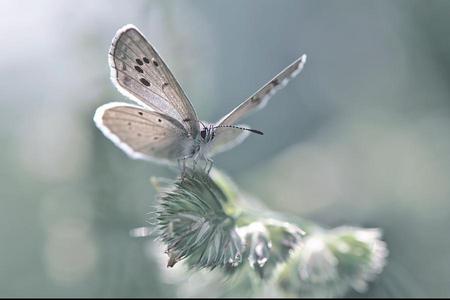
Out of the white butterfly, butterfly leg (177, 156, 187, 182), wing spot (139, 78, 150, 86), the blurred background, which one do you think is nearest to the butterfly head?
the white butterfly

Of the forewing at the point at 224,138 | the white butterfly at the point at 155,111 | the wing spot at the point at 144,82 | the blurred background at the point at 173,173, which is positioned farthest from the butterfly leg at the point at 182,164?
the blurred background at the point at 173,173

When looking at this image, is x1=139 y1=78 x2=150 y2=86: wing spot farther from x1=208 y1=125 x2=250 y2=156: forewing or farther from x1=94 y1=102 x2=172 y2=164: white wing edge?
x1=208 y1=125 x2=250 y2=156: forewing

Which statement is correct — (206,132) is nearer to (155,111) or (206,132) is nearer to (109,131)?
(155,111)

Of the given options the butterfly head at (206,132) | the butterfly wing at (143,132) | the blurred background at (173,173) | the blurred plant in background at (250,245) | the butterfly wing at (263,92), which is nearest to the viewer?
the blurred plant in background at (250,245)

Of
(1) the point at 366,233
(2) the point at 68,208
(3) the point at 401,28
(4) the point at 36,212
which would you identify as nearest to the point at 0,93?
(4) the point at 36,212

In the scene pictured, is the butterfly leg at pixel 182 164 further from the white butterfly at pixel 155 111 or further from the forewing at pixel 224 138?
the forewing at pixel 224 138

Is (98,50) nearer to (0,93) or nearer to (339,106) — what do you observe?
(0,93)
